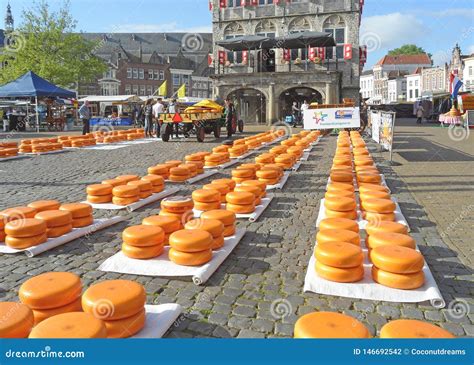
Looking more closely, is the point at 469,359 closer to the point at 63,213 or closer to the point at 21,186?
the point at 63,213

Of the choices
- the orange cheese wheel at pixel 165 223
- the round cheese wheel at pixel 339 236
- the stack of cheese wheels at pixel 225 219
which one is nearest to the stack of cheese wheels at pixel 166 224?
the orange cheese wheel at pixel 165 223

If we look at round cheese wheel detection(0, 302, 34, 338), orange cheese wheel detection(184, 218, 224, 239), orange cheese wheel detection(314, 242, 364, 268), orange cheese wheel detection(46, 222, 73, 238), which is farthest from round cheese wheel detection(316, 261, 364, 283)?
orange cheese wheel detection(46, 222, 73, 238)

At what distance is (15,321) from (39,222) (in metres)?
2.37

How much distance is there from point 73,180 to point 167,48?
83.7 meters

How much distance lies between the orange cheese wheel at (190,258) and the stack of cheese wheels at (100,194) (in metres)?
Result: 3.09

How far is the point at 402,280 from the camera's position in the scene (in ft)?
11.4

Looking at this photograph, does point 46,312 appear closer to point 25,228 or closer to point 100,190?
point 25,228

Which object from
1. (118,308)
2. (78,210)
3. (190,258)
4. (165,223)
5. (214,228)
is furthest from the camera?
(78,210)

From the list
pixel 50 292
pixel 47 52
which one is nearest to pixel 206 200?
pixel 50 292

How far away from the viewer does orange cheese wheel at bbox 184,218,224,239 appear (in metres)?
4.41

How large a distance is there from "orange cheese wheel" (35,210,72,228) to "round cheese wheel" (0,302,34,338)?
2.30 metres

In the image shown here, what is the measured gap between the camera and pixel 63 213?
198 inches

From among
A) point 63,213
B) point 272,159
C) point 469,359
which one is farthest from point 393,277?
point 272,159

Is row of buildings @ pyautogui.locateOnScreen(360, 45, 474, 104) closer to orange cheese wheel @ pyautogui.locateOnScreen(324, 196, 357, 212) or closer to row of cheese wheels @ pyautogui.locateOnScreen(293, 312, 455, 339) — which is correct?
orange cheese wheel @ pyautogui.locateOnScreen(324, 196, 357, 212)
